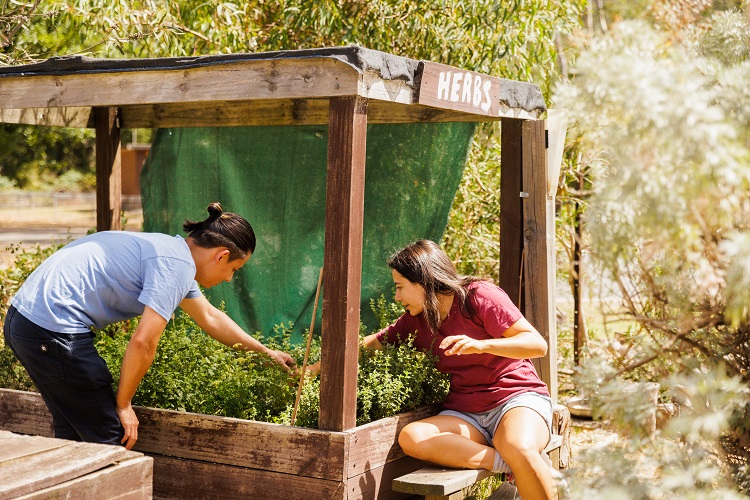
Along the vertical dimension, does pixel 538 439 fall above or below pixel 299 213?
below

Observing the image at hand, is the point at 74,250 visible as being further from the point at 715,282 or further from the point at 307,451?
the point at 715,282

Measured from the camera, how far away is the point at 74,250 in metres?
3.73

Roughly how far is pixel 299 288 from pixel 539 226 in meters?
1.92

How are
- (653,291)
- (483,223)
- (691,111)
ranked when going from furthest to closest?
(483,223) < (653,291) < (691,111)

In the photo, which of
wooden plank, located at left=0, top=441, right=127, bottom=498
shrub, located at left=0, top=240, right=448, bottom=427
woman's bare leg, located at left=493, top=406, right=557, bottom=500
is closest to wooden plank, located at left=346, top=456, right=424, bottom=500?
shrub, located at left=0, top=240, right=448, bottom=427

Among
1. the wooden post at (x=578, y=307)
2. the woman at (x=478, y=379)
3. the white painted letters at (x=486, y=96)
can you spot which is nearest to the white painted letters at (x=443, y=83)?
the white painted letters at (x=486, y=96)

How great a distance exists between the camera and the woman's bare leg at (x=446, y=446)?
3895 mm

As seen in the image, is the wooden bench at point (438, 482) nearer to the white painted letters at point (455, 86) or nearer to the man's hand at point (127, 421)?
the man's hand at point (127, 421)

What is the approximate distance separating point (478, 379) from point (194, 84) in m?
1.86

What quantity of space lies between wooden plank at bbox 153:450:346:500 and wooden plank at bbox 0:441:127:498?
1.22 meters

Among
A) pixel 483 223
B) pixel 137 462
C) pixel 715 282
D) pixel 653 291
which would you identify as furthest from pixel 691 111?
pixel 483 223

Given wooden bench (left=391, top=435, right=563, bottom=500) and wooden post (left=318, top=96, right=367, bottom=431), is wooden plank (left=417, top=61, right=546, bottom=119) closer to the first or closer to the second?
wooden post (left=318, top=96, right=367, bottom=431)

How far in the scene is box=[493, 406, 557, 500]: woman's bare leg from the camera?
12.3ft

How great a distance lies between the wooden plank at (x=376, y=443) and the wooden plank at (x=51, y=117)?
3007 millimetres
